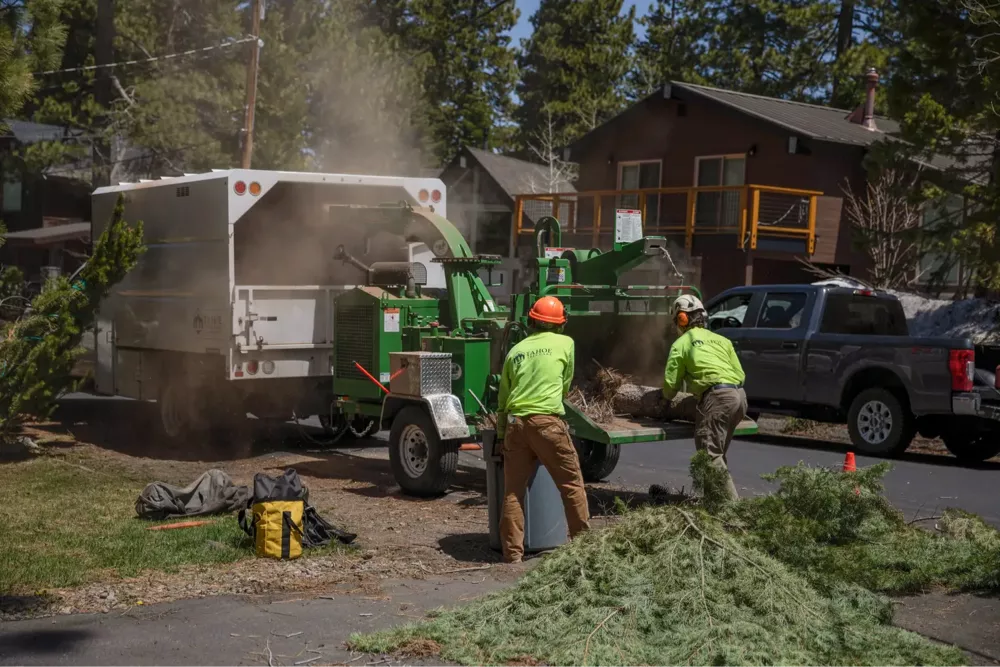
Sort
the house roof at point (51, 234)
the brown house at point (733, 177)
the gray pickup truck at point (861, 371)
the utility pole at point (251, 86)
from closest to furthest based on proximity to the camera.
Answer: the gray pickup truck at point (861, 371), the utility pole at point (251, 86), the brown house at point (733, 177), the house roof at point (51, 234)

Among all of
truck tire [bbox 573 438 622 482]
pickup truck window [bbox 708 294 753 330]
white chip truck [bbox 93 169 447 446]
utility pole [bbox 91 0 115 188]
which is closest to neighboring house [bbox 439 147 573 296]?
utility pole [bbox 91 0 115 188]

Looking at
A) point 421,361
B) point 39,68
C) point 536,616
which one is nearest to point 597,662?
point 536,616

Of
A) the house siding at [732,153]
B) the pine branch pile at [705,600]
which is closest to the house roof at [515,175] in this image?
the house siding at [732,153]

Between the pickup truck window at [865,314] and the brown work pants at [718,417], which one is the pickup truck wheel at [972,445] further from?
the brown work pants at [718,417]

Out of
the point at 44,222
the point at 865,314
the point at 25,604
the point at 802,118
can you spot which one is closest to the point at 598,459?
the point at 865,314

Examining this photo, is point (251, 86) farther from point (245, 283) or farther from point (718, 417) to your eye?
point (718, 417)

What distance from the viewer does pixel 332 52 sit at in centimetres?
2953

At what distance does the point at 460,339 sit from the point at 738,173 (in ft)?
67.5

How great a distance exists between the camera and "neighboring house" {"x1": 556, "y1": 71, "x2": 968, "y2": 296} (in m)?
27.0

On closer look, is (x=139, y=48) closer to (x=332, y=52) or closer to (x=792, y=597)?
(x=332, y=52)

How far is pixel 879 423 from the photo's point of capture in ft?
46.5

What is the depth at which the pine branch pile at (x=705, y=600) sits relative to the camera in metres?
5.95

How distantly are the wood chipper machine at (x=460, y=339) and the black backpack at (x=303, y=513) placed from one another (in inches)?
75.2

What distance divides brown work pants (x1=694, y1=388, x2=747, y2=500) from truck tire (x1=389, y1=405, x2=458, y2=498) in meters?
2.29
